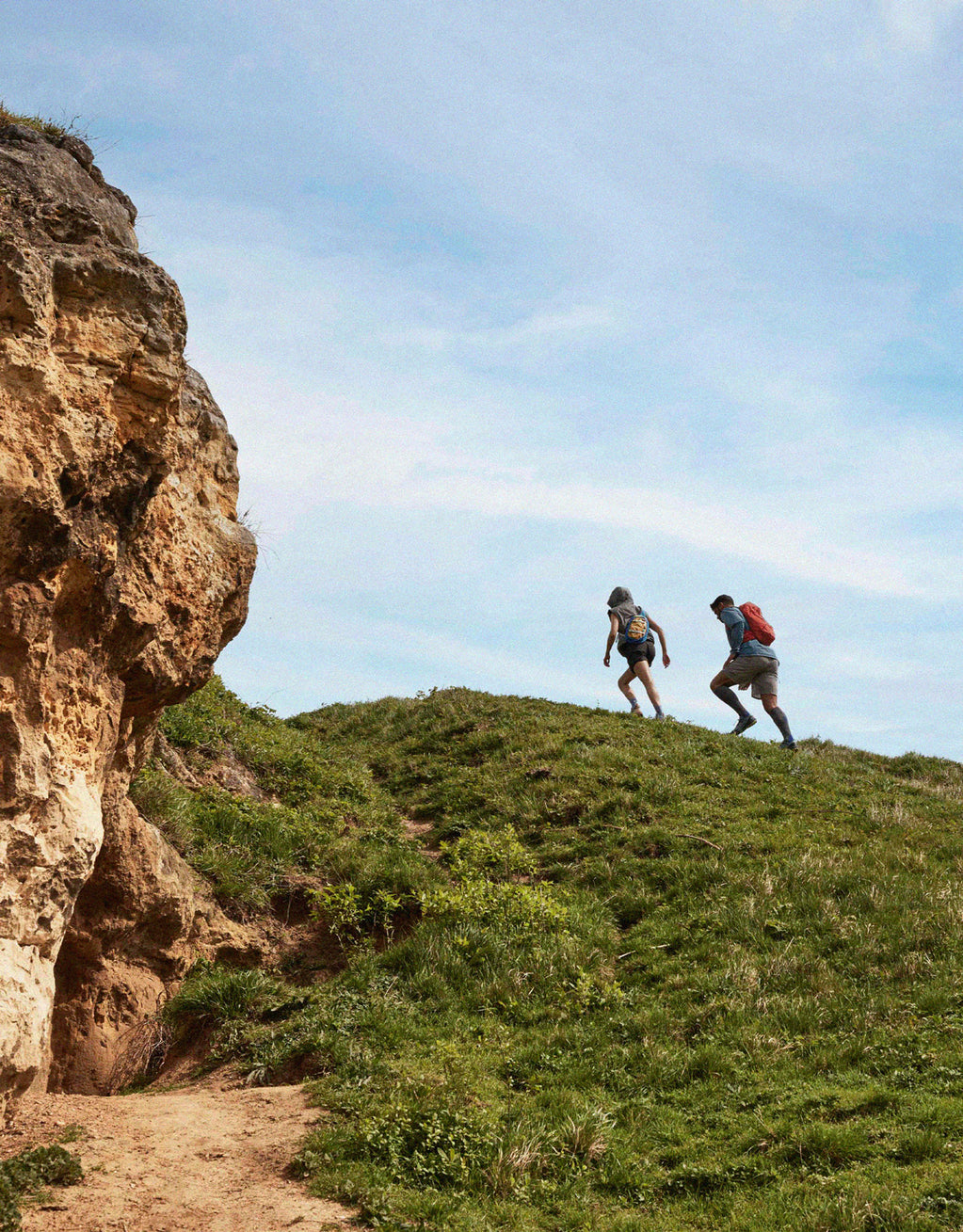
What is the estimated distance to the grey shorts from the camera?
1822 cm

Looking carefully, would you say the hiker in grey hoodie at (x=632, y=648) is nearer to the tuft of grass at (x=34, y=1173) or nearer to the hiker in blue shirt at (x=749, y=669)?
the hiker in blue shirt at (x=749, y=669)

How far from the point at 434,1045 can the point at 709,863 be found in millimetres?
5141

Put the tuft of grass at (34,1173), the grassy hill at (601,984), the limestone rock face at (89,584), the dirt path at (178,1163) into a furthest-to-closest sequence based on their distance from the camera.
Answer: the grassy hill at (601,984) → the limestone rock face at (89,584) → the dirt path at (178,1163) → the tuft of grass at (34,1173)

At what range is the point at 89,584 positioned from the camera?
23.4ft

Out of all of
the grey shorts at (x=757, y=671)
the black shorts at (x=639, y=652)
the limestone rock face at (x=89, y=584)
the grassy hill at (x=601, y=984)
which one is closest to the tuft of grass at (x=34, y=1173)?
the limestone rock face at (x=89, y=584)

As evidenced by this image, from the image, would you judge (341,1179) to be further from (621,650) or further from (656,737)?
(621,650)

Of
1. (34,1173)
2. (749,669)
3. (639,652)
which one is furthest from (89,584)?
(639,652)

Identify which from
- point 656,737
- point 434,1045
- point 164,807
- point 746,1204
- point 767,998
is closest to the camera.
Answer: point 746,1204

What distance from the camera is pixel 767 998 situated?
8969 millimetres

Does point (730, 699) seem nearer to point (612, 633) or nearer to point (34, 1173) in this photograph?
point (612, 633)

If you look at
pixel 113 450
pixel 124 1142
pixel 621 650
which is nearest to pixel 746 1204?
pixel 124 1142

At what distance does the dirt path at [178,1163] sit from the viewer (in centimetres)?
559

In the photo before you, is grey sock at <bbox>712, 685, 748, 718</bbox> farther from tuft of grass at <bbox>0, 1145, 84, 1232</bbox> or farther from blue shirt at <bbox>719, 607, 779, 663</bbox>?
tuft of grass at <bbox>0, 1145, 84, 1232</bbox>

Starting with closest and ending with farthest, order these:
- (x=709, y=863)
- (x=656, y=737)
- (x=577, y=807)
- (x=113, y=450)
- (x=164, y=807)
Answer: (x=113, y=450) → (x=164, y=807) → (x=709, y=863) → (x=577, y=807) → (x=656, y=737)
